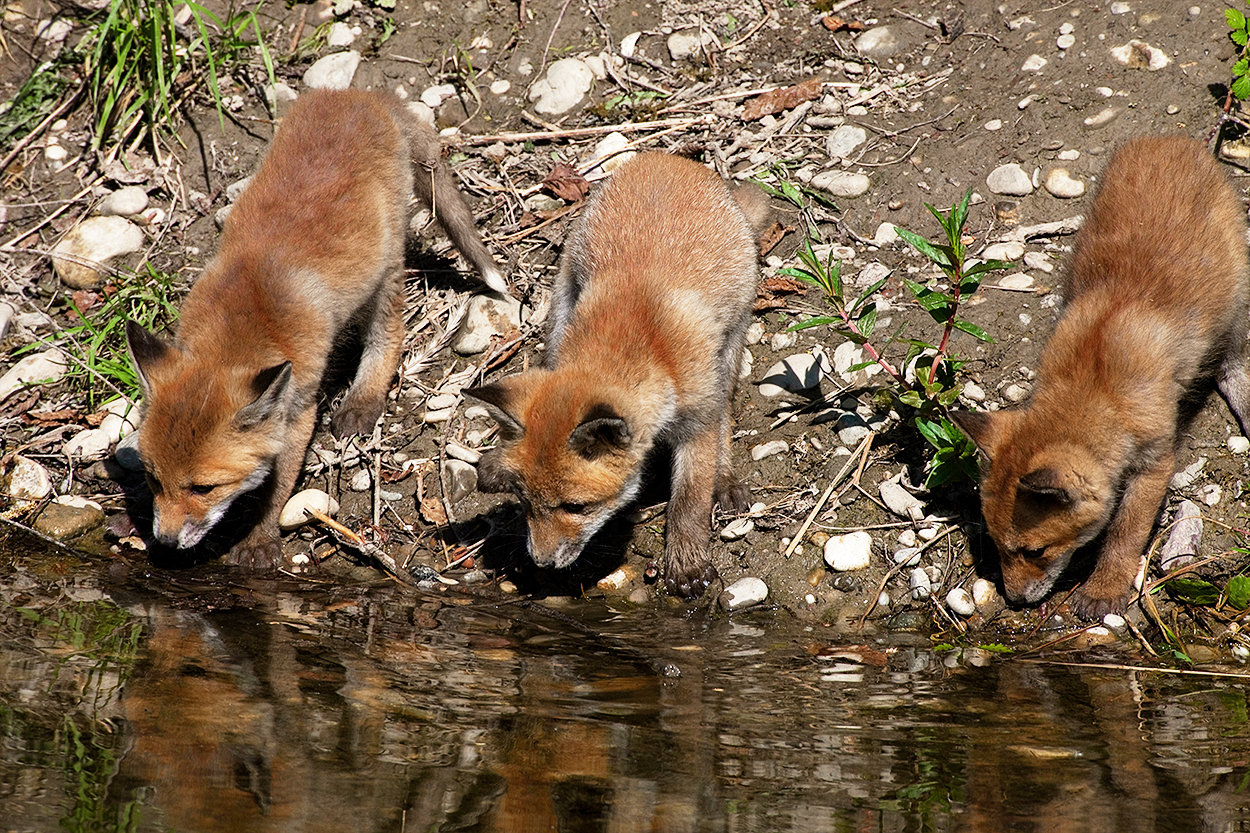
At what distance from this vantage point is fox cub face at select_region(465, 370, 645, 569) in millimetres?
5094

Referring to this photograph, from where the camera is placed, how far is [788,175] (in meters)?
7.77

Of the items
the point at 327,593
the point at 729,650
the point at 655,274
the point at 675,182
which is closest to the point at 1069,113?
the point at 675,182

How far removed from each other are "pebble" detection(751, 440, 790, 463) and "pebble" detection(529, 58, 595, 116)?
12.3 feet

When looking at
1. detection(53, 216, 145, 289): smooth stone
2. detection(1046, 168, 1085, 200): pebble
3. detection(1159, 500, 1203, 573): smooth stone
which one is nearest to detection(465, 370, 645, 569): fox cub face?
detection(1159, 500, 1203, 573): smooth stone

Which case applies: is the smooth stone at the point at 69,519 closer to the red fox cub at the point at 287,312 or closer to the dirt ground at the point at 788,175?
the dirt ground at the point at 788,175

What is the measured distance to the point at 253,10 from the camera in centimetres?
925

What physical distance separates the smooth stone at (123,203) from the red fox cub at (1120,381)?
21.1ft

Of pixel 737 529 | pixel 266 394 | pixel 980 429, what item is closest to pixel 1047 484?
pixel 980 429

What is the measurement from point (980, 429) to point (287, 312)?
3924mm

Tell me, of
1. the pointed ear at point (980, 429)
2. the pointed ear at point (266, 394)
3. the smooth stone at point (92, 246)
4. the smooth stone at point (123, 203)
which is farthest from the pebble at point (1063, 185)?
the smooth stone at point (123, 203)

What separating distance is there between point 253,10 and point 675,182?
16.0ft

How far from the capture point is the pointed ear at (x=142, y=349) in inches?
222

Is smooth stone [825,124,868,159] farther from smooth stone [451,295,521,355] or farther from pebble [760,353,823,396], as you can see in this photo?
smooth stone [451,295,521,355]

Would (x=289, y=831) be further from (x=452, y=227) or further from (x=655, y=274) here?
(x=452, y=227)
